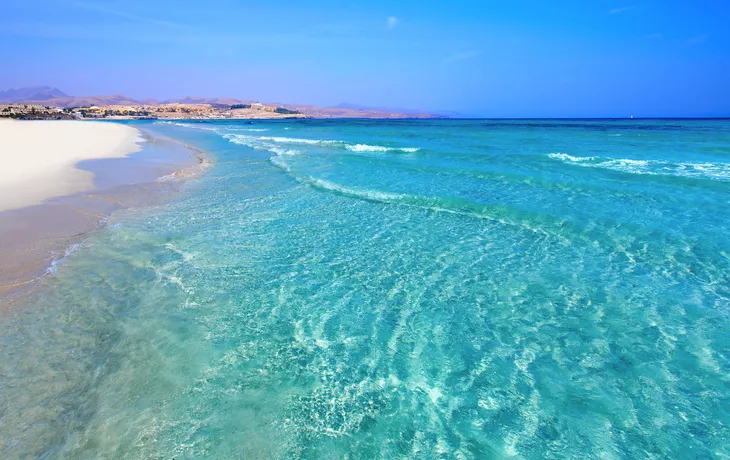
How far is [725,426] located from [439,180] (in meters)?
13.9

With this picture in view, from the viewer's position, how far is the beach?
7875 millimetres

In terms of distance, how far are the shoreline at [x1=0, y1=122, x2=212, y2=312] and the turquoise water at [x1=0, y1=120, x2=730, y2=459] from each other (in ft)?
1.58

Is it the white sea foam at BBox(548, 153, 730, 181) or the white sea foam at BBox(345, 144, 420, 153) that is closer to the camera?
the white sea foam at BBox(548, 153, 730, 181)

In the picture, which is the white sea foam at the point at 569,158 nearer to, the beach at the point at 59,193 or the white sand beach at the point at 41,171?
the beach at the point at 59,193

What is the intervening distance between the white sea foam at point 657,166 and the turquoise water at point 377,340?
8.22 meters

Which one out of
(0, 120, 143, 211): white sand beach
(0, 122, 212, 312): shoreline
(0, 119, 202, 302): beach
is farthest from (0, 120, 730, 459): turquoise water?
(0, 120, 143, 211): white sand beach

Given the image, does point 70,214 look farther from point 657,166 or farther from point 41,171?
point 657,166

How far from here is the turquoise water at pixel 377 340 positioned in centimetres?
374

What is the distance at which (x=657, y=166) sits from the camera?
2031 cm

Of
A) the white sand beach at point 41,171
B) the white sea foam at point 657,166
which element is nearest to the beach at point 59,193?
the white sand beach at point 41,171

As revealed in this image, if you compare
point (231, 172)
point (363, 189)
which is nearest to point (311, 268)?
point (363, 189)

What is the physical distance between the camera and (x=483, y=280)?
714cm

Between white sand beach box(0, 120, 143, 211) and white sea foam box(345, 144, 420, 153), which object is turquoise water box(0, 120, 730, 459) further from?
white sea foam box(345, 144, 420, 153)

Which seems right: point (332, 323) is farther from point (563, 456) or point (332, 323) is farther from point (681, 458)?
point (681, 458)
